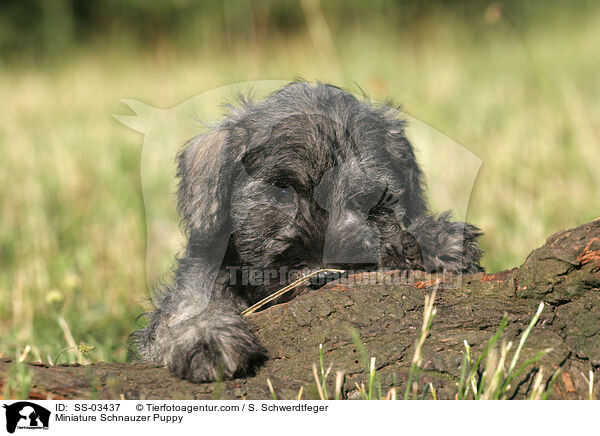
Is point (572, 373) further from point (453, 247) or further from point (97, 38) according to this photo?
point (97, 38)

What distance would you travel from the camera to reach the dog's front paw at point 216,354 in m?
2.46

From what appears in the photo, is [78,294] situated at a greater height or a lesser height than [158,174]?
lesser

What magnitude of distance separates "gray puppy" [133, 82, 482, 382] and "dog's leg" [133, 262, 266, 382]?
0.02 m

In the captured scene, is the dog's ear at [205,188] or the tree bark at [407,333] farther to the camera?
the dog's ear at [205,188]

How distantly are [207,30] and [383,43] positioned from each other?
2.93 meters

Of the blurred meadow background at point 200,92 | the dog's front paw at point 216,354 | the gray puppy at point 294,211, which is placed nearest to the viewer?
the dog's front paw at point 216,354

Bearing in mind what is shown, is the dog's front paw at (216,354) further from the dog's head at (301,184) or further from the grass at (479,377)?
the dog's head at (301,184)

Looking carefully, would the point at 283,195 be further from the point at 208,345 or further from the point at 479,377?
the point at 479,377

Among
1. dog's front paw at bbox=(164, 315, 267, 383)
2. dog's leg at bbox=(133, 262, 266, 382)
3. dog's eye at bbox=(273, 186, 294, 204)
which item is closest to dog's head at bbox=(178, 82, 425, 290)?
dog's eye at bbox=(273, 186, 294, 204)

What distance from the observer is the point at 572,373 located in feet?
7.50

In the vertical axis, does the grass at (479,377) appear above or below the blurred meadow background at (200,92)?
below

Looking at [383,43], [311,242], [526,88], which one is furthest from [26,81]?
[311,242]
